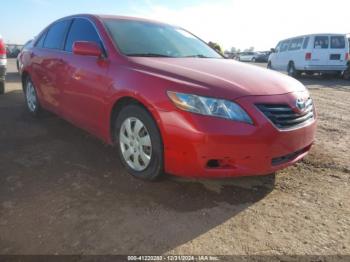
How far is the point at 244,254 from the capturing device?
87.0 inches

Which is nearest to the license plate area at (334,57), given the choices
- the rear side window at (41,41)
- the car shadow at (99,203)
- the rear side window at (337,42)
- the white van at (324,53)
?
the white van at (324,53)

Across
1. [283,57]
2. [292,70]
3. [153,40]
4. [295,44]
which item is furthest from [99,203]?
[283,57]

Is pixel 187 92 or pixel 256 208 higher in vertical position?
pixel 187 92

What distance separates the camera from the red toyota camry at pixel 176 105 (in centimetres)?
267

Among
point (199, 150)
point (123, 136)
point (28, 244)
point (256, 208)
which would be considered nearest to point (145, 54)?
point (123, 136)

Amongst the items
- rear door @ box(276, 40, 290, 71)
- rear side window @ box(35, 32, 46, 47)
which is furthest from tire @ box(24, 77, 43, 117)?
rear door @ box(276, 40, 290, 71)

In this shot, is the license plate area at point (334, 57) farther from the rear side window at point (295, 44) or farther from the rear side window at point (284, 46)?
the rear side window at point (284, 46)

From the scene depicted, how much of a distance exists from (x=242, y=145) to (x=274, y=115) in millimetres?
387

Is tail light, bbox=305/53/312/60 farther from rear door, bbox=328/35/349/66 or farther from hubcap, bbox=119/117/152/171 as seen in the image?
hubcap, bbox=119/117/152/171

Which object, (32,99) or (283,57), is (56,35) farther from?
(283,57)

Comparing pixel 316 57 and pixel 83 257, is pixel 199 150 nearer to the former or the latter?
pixel 83 257

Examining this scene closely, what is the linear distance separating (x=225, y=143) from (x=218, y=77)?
66 centimetres

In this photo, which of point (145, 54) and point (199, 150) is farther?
point (145, 54)

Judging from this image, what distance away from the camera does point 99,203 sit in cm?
281
